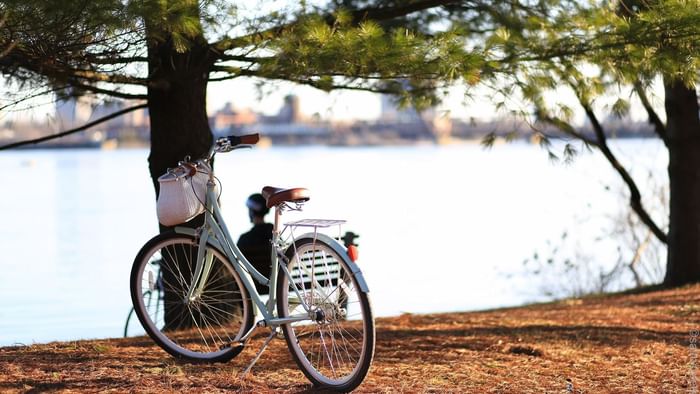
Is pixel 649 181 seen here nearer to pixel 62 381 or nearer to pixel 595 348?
pixel 595 348

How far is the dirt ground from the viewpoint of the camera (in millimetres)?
4508

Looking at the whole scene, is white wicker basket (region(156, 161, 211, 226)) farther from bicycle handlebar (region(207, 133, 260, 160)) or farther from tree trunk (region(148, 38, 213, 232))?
tree trunk (region(148, 38, 213, 232))

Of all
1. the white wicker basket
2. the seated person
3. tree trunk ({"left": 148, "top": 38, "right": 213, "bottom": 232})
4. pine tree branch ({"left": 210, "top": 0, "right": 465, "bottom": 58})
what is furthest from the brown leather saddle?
tree trunk ({"left": 148, "top": 38, "right": 213, "bottom": 232})

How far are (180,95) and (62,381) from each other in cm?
258

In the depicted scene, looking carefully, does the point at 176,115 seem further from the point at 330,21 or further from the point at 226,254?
the point at 226,254

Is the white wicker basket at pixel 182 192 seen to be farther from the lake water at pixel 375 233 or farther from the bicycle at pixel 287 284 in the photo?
the lake water at pixel 375 233

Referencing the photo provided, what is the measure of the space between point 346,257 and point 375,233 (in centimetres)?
1659

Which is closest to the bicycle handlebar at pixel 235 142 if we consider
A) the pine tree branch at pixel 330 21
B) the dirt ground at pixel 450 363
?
the dirt ground at pixel 450 363

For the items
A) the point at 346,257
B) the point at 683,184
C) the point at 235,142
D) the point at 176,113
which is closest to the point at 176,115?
the point at 176,113

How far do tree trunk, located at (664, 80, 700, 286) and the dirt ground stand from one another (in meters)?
2.52

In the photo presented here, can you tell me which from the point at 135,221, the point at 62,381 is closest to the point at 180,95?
the point at 62,381

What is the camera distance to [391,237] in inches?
792

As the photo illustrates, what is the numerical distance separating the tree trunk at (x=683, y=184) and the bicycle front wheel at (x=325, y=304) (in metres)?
5.52

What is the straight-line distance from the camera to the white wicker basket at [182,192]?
459cm
